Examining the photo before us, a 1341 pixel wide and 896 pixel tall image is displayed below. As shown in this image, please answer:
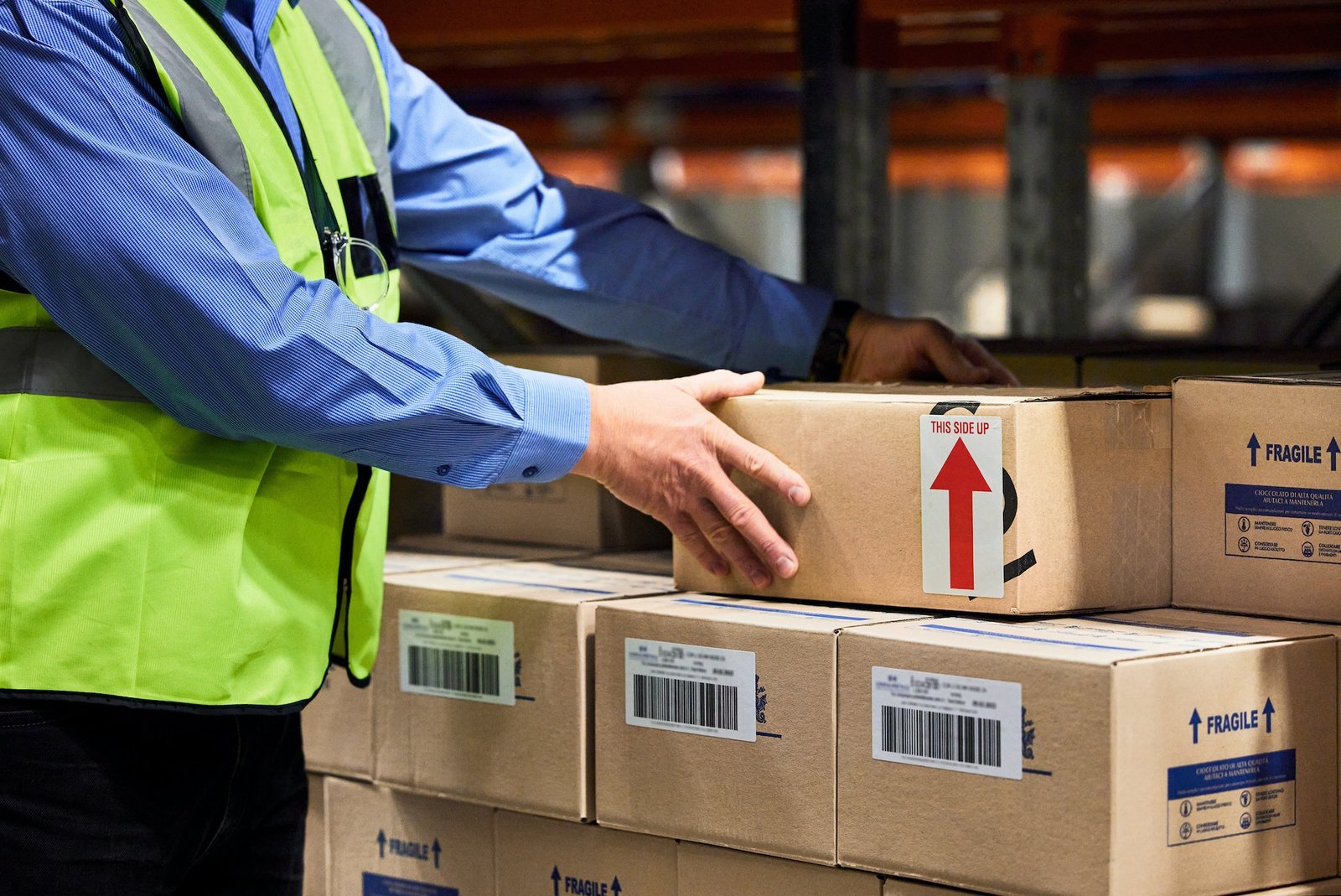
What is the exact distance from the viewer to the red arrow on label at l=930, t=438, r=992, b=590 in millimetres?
1548

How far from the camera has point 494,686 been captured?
1743 mm

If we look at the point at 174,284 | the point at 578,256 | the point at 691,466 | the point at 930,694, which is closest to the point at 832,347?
the point at 578,256

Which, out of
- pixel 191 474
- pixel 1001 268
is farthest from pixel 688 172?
pixel 191 474

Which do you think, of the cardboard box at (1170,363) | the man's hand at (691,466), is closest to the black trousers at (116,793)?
the man's hand at (691,466)

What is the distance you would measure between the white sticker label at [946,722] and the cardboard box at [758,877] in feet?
0.45

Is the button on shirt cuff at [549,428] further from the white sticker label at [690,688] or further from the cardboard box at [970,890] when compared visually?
the cardboard box at [970,890]

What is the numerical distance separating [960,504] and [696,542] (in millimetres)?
302

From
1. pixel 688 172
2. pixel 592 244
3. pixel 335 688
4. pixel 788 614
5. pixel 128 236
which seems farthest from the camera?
pixel 688 172

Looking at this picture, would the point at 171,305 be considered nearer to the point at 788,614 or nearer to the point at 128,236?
the point at 128,236

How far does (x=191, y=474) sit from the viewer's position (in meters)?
1.50

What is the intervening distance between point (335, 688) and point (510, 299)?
1.97ft

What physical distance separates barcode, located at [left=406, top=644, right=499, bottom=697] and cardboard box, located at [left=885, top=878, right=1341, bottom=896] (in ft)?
1.67

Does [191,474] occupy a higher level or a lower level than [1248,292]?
→ lower

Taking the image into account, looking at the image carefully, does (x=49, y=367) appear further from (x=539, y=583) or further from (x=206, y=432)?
(x=539, y=583)
